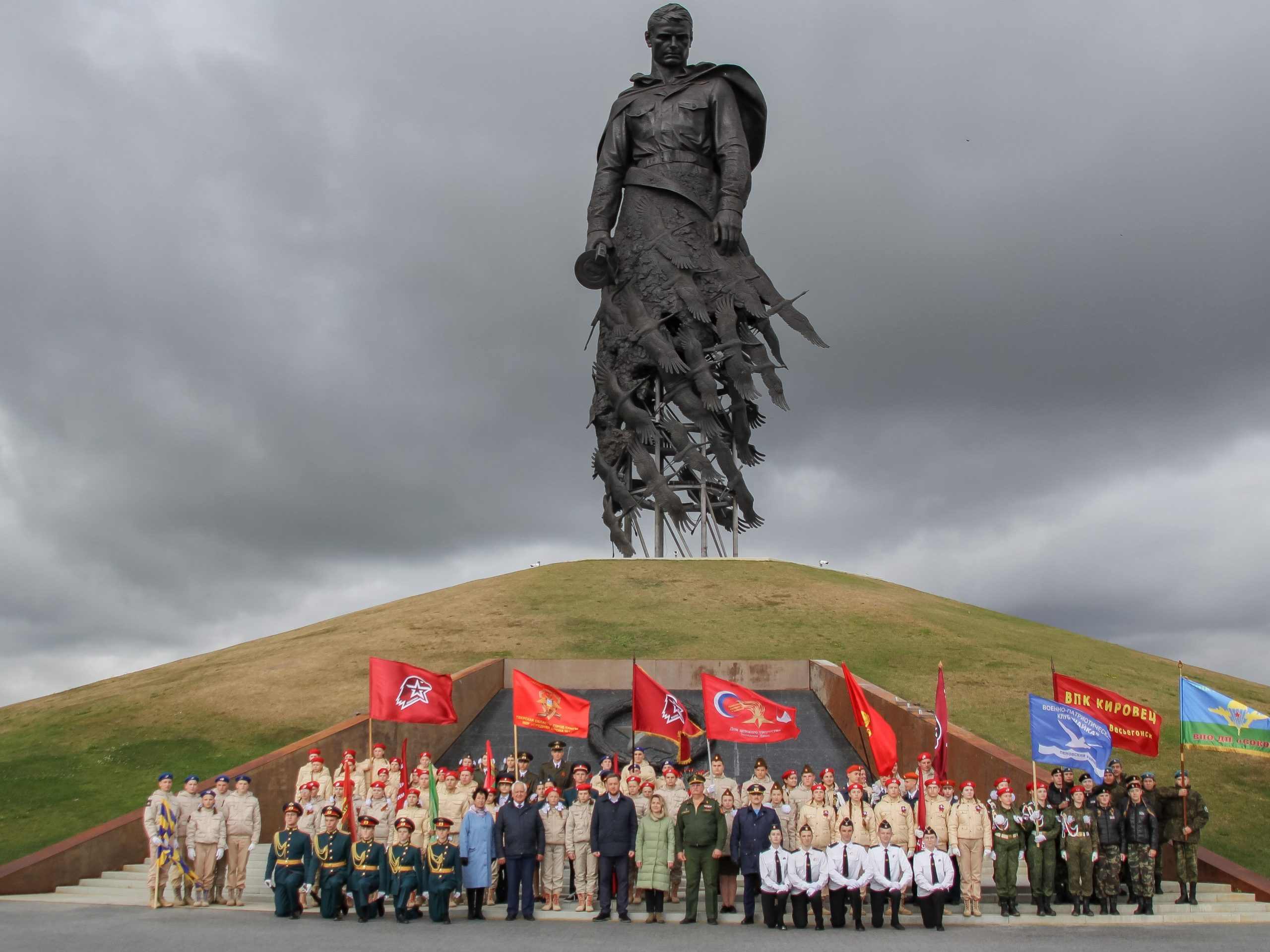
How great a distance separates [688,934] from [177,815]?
5.46 m

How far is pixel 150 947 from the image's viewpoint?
28.3ft

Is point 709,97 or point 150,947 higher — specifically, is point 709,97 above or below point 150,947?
above

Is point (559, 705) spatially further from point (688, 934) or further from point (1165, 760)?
point (1165, 760)

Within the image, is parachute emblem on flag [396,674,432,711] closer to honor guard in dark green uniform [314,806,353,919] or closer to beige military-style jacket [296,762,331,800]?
beige military-style jacket [296,762,331,800]

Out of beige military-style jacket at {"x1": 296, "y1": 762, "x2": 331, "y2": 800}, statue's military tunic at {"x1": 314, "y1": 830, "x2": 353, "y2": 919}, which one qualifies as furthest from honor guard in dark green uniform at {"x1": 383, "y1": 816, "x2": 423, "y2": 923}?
beige military-style jacket at {"x1": 296, "y1": 762, "x2": 331, "y2": 800}

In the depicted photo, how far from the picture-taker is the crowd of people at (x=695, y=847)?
33.3ft

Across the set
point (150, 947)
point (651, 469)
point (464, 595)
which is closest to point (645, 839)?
point (150, 947)

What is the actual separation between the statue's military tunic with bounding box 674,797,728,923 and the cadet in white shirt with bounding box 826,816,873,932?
1.05m

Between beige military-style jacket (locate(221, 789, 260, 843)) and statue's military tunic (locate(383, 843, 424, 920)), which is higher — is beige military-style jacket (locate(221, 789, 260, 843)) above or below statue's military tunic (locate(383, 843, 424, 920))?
above

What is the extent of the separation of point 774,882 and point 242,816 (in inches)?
219

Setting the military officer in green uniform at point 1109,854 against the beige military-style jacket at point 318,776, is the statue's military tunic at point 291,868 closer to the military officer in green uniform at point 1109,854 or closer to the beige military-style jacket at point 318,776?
the beige military-style jacket at point 318,776

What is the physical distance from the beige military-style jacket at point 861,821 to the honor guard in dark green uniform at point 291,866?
203 inches

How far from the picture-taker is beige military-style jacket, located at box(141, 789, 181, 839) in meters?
10.8

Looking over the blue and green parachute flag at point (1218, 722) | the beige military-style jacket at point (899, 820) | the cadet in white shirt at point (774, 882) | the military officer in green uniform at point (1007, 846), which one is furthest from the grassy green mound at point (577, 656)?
the cadet in white shirt at point (774, 882)
